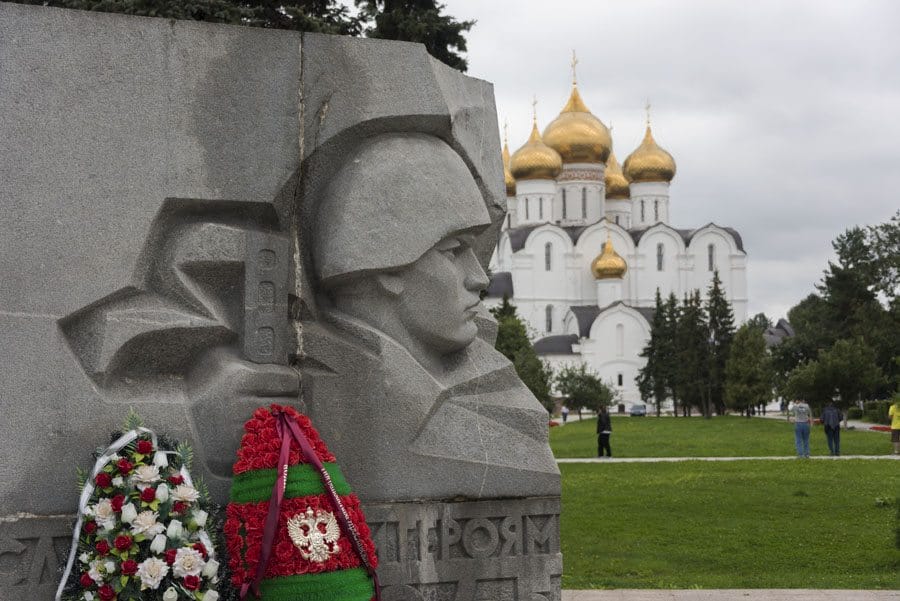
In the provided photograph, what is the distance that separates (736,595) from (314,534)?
137 inches

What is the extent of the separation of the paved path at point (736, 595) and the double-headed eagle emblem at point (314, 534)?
2973 millimetres

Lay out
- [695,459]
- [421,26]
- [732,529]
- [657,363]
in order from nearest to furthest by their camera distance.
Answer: [732,529]
[421,26]
[695,459]
[657,363]

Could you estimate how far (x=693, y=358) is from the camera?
54.2 metres

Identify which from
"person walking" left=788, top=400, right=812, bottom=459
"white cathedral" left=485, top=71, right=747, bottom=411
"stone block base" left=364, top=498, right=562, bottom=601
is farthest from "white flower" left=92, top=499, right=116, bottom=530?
"white cathedral" left=485, top=71, right=747, bottom=411

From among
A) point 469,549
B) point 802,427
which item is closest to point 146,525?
point 469,549

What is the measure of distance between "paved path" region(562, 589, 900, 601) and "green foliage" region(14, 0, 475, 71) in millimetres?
6681

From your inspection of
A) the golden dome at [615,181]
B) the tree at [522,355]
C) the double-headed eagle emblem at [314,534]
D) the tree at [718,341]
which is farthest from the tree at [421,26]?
the golden dome at [615,181]

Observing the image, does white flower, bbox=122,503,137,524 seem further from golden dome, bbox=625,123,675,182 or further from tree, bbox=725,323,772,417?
golden dome, bbox=625,123,675,182

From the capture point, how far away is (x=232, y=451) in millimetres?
5184

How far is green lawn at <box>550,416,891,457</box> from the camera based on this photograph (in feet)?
77.0

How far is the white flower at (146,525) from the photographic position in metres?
4.55

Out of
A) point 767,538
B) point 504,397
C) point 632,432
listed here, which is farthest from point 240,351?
point 632,432

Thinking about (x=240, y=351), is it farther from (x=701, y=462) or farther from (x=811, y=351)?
(x=811, y=351)

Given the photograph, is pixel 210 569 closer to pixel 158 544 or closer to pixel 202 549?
pixel 202 549
